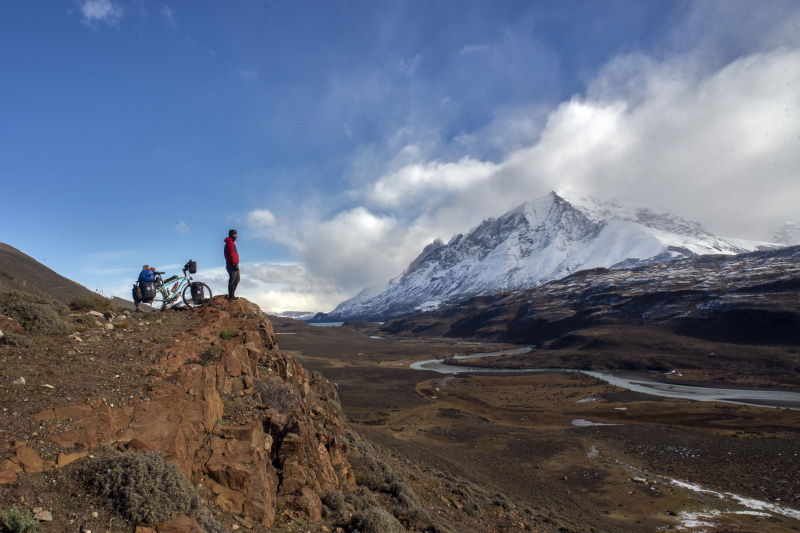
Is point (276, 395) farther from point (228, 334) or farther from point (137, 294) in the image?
point (137, 294)

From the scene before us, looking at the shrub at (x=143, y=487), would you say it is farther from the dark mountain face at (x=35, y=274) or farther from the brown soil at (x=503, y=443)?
the dark mountain face at (x=35, y=274)

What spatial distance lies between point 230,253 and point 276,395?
18.1ft

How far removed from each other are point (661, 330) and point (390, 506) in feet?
376

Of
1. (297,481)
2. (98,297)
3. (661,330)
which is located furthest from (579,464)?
(661,330)

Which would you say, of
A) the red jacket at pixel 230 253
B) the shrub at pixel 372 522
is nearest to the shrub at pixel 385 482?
the shrub at pixel 372 522

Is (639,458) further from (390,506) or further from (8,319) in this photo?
(8,319)

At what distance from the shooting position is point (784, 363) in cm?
7188

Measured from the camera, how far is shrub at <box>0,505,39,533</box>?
14.7ft

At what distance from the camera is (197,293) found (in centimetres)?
1498

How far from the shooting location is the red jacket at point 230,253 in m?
14.0

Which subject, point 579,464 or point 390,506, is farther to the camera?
point 579,464

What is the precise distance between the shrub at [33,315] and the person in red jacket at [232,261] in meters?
4.95

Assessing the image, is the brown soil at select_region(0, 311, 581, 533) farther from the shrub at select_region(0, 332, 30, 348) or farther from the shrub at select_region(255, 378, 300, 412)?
the shrub at select_region(255, 378, 300, 412)

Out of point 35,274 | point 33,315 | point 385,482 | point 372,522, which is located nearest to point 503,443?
point 385,482
